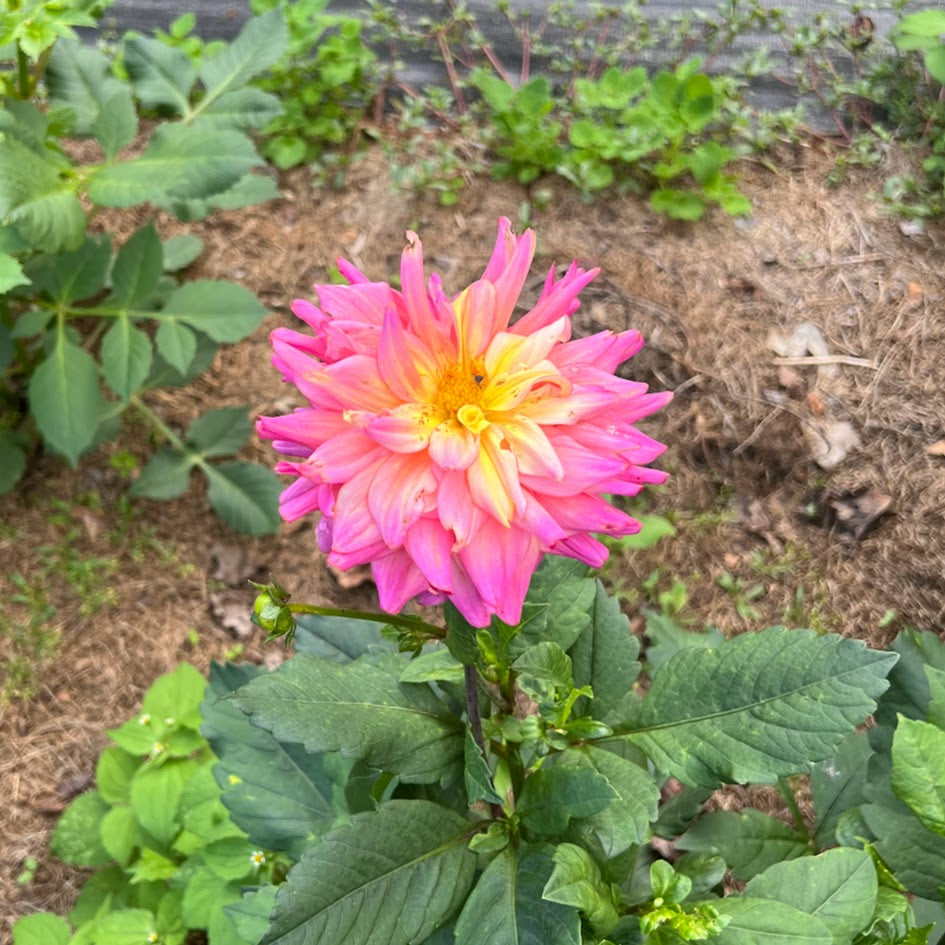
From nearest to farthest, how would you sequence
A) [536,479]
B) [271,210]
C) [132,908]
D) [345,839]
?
[536,479] < [345,839] < [132,908] < [271,210]

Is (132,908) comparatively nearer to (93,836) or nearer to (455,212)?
(93,836)

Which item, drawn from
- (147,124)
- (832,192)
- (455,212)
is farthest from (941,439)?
(147,124)

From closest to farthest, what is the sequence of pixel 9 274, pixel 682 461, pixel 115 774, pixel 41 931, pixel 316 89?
pixel 9 274 < pixel 41 931 < pixel 115 774 < pixel 682 461 < pixel 316 89

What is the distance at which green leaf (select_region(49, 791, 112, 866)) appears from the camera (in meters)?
2.11

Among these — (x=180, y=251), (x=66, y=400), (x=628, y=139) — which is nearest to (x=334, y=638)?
(x=66, y=400)

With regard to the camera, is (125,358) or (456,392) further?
(125,358)

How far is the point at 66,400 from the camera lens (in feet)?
7.17

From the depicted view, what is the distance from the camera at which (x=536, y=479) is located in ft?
3.23

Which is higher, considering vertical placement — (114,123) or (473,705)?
(114,123)

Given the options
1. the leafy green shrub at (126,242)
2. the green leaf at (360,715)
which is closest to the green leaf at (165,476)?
the leafy green shrub at (126,242)

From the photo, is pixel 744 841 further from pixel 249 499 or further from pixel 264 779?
pixel 249 499

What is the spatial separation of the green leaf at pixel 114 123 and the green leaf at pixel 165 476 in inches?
34.4

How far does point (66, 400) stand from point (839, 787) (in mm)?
1967

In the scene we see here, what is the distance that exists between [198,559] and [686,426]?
148cm
